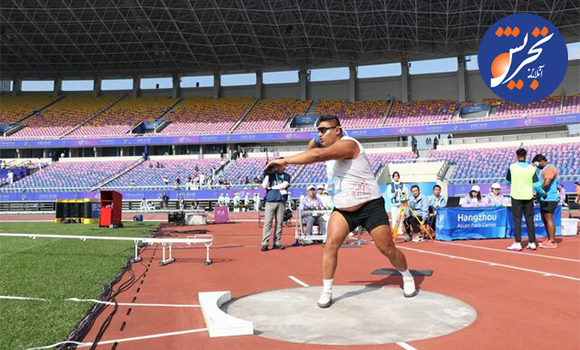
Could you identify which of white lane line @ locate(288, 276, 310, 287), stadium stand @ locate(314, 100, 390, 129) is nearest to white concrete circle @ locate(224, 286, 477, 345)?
white lane line @ locate(288, 276, 310, 287)

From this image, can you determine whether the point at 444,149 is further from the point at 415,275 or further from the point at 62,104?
the point at 62,104

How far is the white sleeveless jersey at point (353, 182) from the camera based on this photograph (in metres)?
5.41

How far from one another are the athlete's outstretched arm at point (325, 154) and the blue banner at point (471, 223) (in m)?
9.04

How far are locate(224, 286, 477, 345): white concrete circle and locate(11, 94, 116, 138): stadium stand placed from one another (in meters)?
52.2

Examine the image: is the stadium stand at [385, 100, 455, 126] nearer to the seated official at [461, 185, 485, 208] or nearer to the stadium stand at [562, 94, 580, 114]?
the stadium stand at [562, 94, 580, 114]

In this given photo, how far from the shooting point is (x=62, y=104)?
58125 mm

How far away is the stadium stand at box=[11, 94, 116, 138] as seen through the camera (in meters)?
51.8

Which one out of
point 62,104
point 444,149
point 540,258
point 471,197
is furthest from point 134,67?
point 540,258

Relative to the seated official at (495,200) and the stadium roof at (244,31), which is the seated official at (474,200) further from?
the stadium roof at (244,31)

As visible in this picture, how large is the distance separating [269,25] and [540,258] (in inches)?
1511

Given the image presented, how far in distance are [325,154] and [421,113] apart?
44175mm

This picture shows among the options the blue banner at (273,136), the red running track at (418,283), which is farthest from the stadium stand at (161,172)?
the red running track at (418,283)

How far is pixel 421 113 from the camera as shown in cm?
4688

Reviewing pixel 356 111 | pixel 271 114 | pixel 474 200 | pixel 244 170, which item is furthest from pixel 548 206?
pixel 271 114
